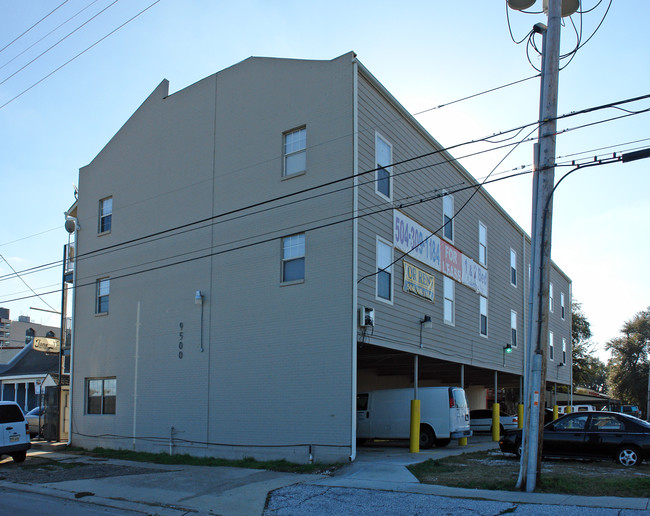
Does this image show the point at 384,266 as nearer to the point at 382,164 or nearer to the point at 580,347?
the point at 382,164

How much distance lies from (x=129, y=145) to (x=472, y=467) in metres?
16.4

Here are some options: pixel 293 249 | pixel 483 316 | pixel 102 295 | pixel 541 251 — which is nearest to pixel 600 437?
pixel 541 251

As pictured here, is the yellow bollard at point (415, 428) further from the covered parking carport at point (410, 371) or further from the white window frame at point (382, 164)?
the white window frame at point (382, 164)

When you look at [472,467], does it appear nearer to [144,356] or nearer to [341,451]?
[341,451]

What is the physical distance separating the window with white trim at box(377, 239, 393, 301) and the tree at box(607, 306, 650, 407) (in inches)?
2176

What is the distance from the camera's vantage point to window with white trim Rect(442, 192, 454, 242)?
73.9ft

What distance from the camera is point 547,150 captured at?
37.7ft

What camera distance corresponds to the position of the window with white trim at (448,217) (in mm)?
22538

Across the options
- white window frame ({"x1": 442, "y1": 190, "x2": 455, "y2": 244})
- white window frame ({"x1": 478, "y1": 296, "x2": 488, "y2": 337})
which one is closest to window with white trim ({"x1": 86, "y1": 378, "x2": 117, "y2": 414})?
white window frame ({"x1": 442, "y1": 190, "x2": 455, "y2": 244})

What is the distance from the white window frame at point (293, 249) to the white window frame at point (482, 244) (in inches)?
427

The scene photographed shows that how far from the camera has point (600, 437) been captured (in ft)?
49.2

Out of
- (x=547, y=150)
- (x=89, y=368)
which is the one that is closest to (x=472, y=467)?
(x=547, y=150)

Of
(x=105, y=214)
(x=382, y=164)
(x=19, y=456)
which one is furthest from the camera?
(x=105, y=214)

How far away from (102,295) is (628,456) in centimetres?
1768
